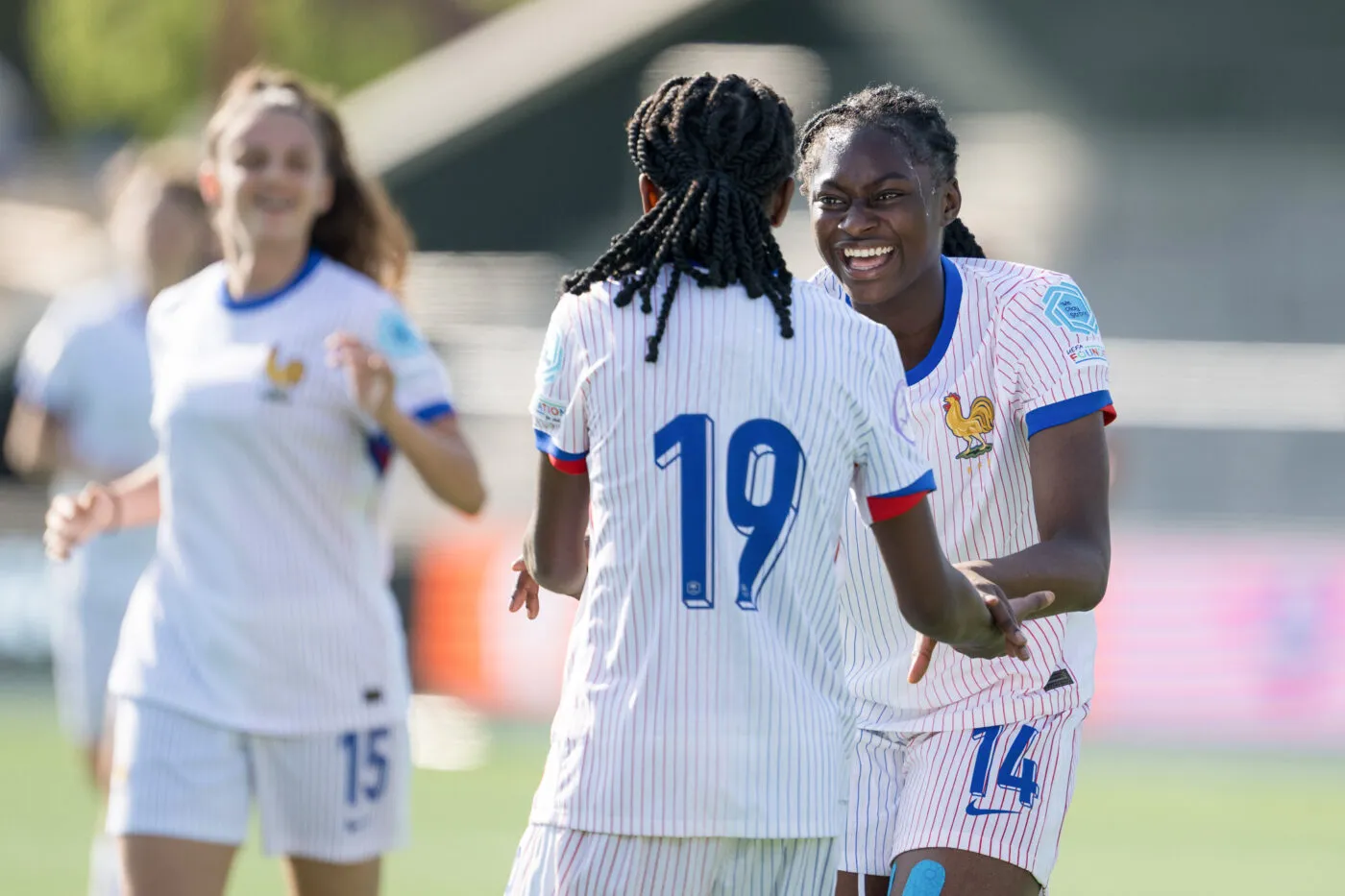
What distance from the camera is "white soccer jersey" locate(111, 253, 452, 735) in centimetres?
534

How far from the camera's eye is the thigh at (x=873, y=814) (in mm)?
4535

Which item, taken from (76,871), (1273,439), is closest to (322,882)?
(76,871)

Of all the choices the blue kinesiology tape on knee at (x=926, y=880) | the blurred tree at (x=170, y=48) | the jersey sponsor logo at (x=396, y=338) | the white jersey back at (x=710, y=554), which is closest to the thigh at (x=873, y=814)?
the blue kinesiology tape on knee at (x=926, y=880)

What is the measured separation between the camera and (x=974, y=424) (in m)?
4.40

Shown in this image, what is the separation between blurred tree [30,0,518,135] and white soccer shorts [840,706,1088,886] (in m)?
33.4

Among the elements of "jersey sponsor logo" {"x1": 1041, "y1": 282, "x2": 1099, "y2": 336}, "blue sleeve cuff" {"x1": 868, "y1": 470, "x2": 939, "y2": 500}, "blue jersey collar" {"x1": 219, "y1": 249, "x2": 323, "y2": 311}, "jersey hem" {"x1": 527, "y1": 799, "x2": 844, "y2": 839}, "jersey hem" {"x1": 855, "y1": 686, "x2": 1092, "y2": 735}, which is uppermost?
"blue jersey collar" {"x1": 219, "y1": 249, "x2": 323, "y2": 311}

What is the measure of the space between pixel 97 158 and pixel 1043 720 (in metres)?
39.3

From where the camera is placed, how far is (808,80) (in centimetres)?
2169

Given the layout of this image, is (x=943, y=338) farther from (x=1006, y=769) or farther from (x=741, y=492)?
(x=741, y=492)

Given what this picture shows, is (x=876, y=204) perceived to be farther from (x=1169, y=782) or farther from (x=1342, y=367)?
(x=1342, y=367)

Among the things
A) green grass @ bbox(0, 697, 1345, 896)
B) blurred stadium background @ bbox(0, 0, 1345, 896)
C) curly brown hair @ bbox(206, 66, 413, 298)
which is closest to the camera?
curly brown hair @ bbox(206, 66, 413, 298)

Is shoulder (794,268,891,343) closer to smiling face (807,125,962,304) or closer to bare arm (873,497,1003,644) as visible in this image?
bare arm (873,497,1003,644)

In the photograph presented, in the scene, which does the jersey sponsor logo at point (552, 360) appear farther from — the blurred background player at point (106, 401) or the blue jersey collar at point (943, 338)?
the blurred background player at point (106, 401)

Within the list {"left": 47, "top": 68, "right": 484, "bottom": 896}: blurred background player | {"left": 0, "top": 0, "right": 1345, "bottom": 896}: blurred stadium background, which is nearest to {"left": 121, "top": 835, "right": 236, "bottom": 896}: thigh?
{"left": 47, "top": 68, "right": 484, "bottom": 896}: blurred background player
